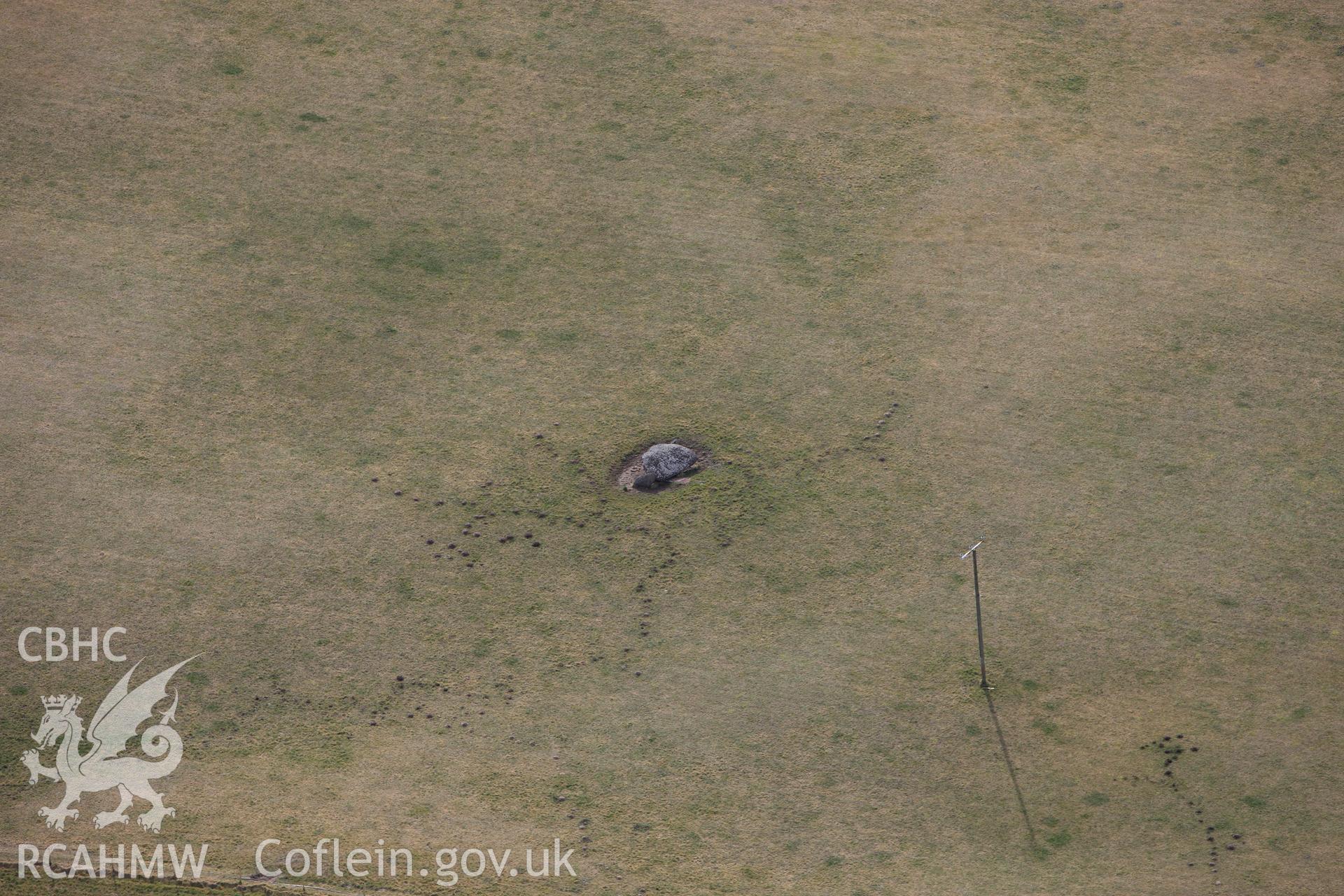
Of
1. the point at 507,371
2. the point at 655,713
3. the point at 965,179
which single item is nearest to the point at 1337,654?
the point at 655,713

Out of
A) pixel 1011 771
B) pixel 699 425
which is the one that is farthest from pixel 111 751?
pixel 1011 771

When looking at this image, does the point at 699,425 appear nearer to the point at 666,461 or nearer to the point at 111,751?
the point at 666,461

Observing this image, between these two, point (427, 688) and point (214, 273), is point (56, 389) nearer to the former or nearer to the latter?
point (214, 273)

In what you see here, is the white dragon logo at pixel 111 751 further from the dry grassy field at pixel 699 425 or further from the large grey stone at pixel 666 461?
the large grey stone at pixel 666 461

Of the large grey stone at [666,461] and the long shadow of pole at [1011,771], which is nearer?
the long shadow of pole at [1011,771]

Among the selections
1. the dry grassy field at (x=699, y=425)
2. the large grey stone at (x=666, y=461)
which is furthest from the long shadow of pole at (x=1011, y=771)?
the large grey stone at (x=666, y=461)
